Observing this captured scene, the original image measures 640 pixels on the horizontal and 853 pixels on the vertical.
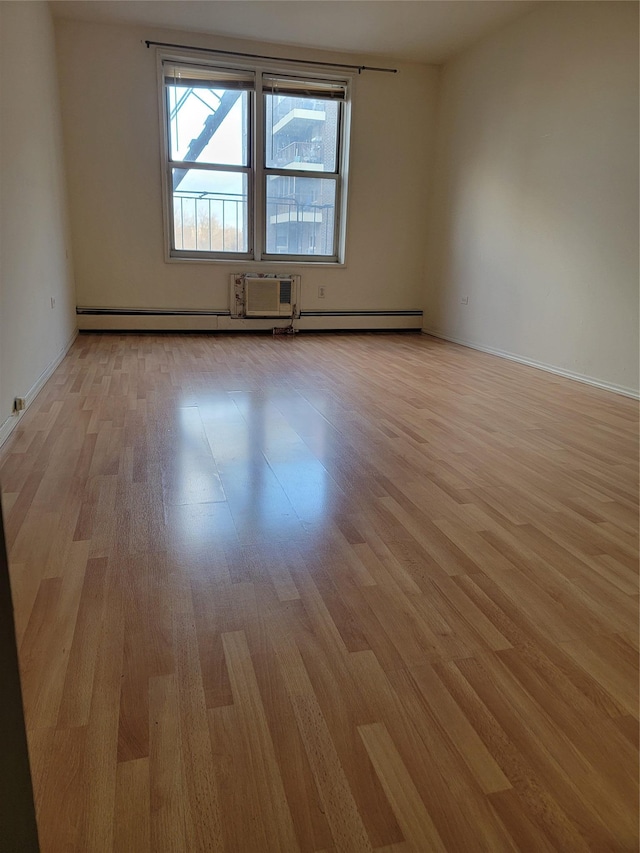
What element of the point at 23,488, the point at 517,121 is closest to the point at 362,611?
the point at 23,488

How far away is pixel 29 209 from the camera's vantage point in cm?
371

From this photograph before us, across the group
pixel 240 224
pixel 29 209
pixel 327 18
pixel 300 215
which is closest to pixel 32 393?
pixel 29 209

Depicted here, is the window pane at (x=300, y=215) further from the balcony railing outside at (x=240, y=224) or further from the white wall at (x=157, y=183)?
the white wall at (x=157, y=183)

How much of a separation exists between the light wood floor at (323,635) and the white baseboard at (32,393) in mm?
67

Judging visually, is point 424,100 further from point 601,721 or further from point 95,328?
point 601,721

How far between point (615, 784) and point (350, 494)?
4.51 ft

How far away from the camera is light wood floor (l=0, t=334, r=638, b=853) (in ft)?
3.18

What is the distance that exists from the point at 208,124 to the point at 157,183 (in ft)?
2.75

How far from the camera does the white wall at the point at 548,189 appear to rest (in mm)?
4031

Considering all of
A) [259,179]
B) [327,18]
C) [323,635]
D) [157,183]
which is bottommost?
[323,635]

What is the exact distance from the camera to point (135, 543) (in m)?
1.83

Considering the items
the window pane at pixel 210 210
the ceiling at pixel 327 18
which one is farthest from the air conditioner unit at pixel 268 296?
the ceiling at pixel 327 18

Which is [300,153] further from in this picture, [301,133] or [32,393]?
[32,393]

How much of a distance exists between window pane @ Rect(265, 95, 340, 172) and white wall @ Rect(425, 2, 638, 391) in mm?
1297
